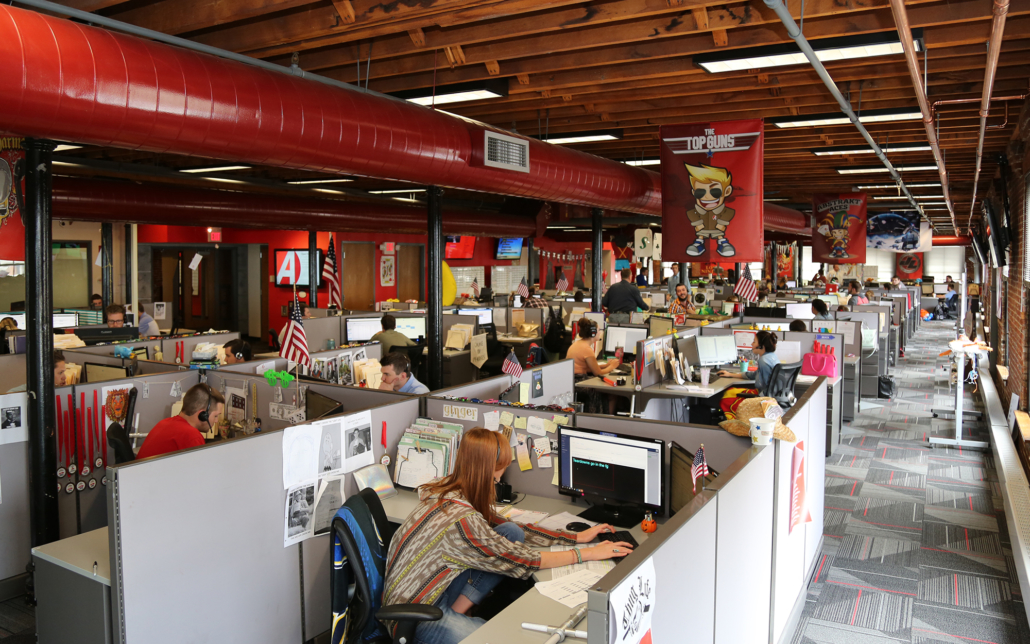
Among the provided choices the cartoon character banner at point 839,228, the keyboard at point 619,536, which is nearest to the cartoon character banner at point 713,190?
the keyboard at point 619,536

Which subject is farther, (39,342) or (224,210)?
(224,210)

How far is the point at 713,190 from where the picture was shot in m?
6.58

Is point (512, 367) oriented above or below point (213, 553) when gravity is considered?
above

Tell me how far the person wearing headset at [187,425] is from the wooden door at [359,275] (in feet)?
37.5

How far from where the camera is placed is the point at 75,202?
25.9 ft

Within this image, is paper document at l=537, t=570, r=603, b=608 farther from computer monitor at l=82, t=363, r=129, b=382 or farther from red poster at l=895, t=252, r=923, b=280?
red poster at l=895, t=252, r=923, b=280

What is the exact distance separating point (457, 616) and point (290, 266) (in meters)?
13.3

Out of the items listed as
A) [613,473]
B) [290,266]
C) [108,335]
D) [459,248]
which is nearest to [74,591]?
[613,473]

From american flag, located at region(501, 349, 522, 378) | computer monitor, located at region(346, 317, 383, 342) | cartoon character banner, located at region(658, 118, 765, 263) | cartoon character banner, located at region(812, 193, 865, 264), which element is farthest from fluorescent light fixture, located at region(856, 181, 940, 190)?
american flag, located at region(501, 349, 522, 378)

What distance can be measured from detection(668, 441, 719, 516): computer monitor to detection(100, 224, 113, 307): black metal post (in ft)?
37.1

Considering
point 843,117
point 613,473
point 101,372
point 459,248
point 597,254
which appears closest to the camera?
point 613,473

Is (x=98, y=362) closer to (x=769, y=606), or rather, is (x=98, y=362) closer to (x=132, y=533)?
(x=132, y=533)

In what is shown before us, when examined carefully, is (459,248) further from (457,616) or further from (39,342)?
Result: (457,616)

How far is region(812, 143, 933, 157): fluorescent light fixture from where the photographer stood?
342 inches
